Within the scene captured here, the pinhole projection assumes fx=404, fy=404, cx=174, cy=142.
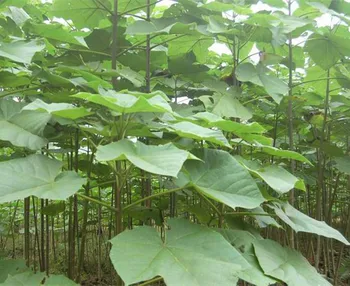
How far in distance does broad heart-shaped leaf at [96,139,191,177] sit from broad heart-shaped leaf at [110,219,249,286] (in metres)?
0.17

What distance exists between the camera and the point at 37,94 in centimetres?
142

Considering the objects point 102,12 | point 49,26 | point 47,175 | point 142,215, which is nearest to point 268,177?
point 47,175

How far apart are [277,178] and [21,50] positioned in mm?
747

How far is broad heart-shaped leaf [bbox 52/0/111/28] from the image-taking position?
4.91 ft

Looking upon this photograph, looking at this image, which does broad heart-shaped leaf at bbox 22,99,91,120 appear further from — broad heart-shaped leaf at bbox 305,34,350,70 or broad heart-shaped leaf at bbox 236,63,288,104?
broad heart-shaped leaf at bbox 305,34,350,70

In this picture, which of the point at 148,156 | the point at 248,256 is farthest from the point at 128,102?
the point at 248,256

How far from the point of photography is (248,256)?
978 millimetres

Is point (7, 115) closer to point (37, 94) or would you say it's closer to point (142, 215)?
point (37, 94)

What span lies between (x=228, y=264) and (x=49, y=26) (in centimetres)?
93

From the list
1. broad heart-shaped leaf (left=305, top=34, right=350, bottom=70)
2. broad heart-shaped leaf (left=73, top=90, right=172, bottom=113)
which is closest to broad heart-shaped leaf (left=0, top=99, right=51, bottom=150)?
broad heart-shaped leaf (left=73, top=90, right=172, bottom=113)

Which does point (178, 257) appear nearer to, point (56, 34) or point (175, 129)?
point (175, 129)

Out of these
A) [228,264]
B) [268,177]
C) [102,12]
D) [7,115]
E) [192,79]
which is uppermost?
[102,12]

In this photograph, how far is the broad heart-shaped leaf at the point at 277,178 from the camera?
3.04 feet

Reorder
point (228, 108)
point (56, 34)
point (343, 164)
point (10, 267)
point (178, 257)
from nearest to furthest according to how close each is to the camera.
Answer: point (178, 257) → point (10, 267) → point (56, 34) → point (228, 108) → point (343, 164)
